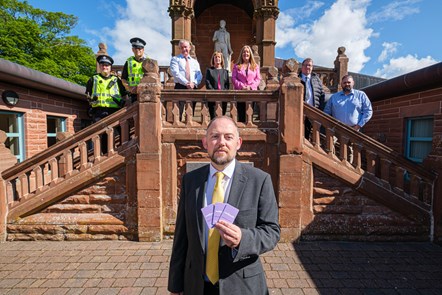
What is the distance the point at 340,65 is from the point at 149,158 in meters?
7.23

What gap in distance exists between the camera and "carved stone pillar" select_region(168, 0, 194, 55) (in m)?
9.27

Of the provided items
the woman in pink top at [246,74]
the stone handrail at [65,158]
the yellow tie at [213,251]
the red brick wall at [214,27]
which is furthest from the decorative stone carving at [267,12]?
the yellow tie at [213,251]

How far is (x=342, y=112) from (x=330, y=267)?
286 centimetres

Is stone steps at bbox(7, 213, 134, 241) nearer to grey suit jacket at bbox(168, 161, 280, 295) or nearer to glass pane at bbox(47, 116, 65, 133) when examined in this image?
grey suit jacket at bbox(168, 161, 280, 295)

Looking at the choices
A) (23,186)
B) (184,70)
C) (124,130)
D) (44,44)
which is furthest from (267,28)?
(44,44)

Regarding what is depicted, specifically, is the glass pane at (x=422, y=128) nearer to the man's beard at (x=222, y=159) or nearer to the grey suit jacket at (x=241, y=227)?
the grey suit jacket at (x=241, y=227)

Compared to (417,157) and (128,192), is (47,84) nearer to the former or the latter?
(128,192)

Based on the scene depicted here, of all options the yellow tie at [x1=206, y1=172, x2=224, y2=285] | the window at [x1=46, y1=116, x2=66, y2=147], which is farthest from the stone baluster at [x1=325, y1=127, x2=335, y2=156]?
the window at [x1=46, y1=116, x2=66, y2=147]

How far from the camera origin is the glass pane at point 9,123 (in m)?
5.68

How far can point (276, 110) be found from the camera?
4488 mm

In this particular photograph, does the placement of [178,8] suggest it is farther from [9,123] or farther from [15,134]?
[15,134]

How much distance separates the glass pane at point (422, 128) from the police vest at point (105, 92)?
253 inches

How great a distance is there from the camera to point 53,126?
7.52 metres

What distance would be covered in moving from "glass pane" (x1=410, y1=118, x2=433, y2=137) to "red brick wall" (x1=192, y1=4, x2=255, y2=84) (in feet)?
25.0
